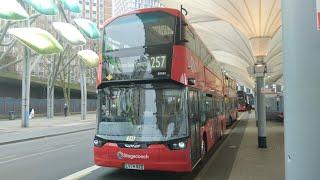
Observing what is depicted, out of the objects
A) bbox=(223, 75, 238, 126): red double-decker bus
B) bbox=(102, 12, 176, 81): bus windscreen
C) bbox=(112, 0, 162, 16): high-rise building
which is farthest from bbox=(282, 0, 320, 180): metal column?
bbox=(112, 0, 162, 16): high-rise building

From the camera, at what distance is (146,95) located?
10273 mm

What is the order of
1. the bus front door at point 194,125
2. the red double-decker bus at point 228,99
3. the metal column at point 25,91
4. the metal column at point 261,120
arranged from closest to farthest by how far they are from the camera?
the bus front door at point 194,125, the metal column at point 261,120, the red double-decker bus at point 228,99, the metal column at point 25,91

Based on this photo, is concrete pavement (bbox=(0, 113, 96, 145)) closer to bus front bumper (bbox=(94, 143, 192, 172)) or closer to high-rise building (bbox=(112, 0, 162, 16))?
bus front bumper (bbox=(94, 143, 192, 172))

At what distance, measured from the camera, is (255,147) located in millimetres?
17109

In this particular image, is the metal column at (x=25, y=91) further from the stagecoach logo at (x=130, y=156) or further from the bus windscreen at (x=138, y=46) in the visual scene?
the stagecoach logo at (x=130, y=156)

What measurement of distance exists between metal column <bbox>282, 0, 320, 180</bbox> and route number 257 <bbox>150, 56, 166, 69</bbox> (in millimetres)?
7021

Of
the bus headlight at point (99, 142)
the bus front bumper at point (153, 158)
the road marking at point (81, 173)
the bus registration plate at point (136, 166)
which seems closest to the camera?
the bus front bumper at point (153, 158)

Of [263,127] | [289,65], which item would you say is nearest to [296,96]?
[289,65]

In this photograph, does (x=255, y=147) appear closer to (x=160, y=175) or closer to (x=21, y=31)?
(x=160, y=175)

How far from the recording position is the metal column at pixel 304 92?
3123 millimetres

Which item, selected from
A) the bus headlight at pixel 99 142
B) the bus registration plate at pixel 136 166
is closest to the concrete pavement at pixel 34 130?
the bus headlight at pixel 99 142

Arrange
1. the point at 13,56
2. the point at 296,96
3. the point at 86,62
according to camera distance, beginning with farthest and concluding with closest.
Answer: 1. the point at 13,56
2. the point at 86,62
3. the point at 296,96

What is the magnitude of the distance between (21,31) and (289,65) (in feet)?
108

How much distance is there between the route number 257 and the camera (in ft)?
33.5
